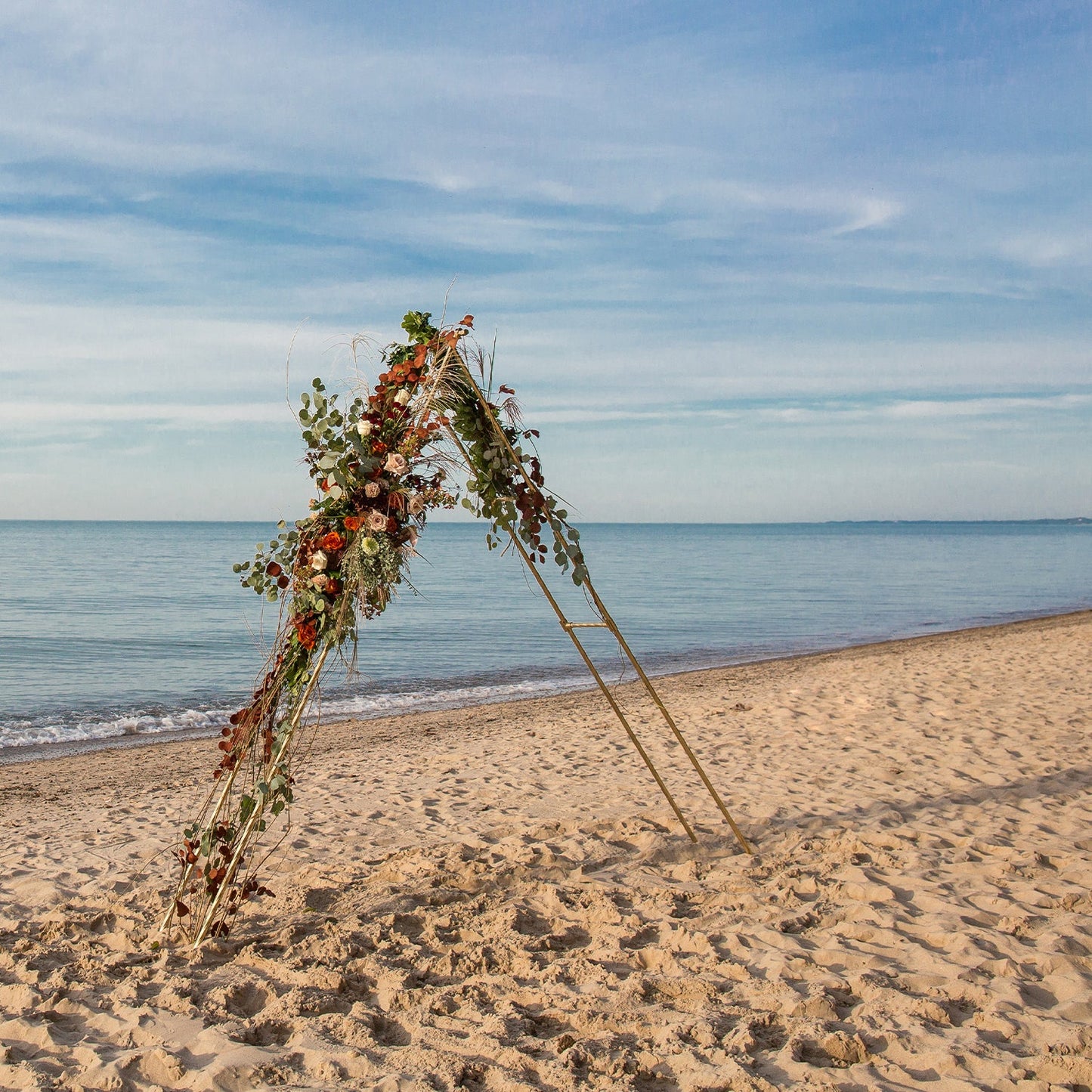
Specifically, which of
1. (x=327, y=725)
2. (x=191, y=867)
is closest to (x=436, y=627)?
(x=327, y=725)

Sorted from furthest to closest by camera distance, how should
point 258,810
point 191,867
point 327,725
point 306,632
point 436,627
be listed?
point 436,627 → point 327,725 → point 191,867 → point 258,810 → point 306,632

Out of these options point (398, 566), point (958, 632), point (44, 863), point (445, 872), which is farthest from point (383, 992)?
point (958, 632)

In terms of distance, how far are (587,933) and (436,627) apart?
16437 millimetres

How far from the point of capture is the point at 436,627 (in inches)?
800

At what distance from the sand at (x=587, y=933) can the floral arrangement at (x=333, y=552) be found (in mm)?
460

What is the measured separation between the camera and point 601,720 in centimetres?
980

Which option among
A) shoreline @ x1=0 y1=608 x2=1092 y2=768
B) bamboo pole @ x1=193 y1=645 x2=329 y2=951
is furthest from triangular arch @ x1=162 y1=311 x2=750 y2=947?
shoreline @ x1=0 y1=608 x2=1092 y2=768

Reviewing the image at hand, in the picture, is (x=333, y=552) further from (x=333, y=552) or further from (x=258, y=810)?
(x=258, y=810)

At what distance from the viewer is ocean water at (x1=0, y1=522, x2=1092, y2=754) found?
1239 cm

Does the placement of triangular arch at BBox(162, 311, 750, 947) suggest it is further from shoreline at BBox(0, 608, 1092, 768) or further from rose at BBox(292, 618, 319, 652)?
shoreline at BBox(0, 608, 1092, 768)

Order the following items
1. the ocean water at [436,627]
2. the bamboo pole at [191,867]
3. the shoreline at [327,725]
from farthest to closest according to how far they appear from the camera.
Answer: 1. the ocean water at [436,627]
2. the shoreline at [327,725]
3. the bamboo pole at [191,867]

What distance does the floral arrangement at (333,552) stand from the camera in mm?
3729

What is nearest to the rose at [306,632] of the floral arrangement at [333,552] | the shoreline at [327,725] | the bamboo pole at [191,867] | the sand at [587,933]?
the floral arrangement at [333,552]

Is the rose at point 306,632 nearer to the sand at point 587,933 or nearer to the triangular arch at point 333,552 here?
the triangular arch at point 333,552
